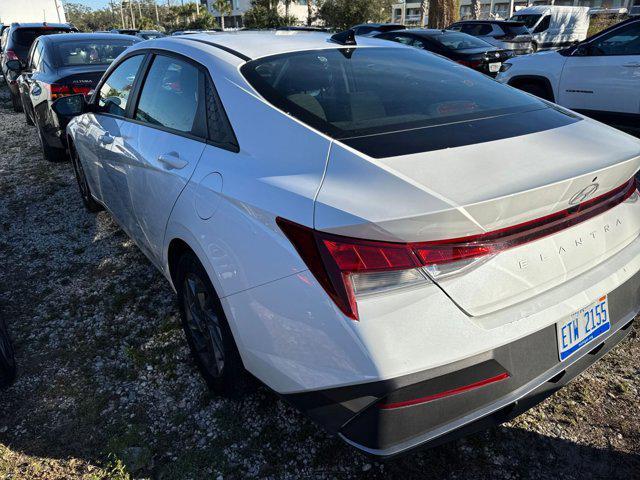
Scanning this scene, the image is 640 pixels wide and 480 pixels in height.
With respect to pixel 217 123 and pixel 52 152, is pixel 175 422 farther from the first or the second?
pixel 52 152

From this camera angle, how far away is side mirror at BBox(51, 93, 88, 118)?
3.96m

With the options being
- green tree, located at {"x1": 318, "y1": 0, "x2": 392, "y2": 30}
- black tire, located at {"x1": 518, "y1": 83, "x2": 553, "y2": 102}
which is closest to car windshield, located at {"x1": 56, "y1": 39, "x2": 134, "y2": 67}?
black tire, located at {"x1": 518, "y1": 83, "x2": 553, "y2": 102}

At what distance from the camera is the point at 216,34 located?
2.92 m

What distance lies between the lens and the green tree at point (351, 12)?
41906 millimetres

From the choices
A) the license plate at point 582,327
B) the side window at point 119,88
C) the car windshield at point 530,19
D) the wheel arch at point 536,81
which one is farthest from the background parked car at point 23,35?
the car windshield at point 530,19

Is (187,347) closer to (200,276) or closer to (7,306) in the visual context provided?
(200,276)

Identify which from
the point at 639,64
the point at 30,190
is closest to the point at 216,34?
the point at 30,190

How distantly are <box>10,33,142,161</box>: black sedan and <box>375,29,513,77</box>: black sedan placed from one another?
5.72 metres

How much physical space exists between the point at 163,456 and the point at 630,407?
209 cm

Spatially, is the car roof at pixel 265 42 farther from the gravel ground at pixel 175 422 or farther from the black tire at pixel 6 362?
the black tire at pixel 6 362

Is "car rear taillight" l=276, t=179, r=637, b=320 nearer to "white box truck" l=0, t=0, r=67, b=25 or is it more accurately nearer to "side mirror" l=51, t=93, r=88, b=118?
"side mirror" l=51, t=93, r=88, b=118

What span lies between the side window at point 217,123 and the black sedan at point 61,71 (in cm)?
464

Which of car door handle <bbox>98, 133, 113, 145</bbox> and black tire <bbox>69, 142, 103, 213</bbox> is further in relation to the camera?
black tire <bbox>69, 142, 103, 213</bbox>

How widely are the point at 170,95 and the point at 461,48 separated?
9071mm
